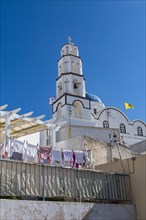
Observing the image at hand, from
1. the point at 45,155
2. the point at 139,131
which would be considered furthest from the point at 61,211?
the point at 139,131

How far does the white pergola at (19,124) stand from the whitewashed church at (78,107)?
1938 cm

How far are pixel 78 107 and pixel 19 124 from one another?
84.6ft

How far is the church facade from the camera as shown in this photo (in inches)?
1608

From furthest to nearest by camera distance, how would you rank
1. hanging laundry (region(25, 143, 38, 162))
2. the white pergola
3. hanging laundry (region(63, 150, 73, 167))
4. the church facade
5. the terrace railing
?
1. the church facade
2. the white pergola
3. hanging laundry (region(63, 150, 73, 167))
4. hanging laundry (region(25, 143, 38, 162))
5. the terrace railing

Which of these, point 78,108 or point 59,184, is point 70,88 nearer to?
point 78,108

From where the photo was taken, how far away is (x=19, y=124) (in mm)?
16953

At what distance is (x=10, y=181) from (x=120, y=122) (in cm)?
3771

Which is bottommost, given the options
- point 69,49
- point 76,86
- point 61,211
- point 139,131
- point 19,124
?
point 61,211

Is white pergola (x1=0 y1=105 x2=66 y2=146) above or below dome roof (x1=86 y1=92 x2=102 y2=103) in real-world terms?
below

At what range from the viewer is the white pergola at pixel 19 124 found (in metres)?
15.2

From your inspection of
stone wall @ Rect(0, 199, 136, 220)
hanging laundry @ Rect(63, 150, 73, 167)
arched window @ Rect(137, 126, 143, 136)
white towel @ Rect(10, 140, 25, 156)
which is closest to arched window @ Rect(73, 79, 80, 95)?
arched window @ Rect(137, 126, 143, 136)

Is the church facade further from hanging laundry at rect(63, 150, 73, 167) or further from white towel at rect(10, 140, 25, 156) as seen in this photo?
white towel at rect(10, 140, 25, 156)

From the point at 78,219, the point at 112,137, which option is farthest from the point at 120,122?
the point at 78,219

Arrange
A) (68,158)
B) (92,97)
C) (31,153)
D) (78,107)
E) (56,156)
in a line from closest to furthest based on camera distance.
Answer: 1. (31,153)
2. (56,156)
3. (68,158)
4. (78,107)
5. (92,97)
